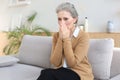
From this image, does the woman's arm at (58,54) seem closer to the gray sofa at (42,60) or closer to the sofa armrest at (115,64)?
the gray sofa at (42,60)

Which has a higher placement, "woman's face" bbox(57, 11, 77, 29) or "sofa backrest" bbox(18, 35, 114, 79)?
"woman's face" bbox(57, 11, 77, 29)

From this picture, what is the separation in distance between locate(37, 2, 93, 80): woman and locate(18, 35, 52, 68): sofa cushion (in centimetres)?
51

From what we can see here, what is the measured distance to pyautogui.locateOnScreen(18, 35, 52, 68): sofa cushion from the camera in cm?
253

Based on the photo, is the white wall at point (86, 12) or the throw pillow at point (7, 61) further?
the white wall at point (86, 12)

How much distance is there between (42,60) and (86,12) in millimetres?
1223

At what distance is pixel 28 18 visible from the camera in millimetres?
4234

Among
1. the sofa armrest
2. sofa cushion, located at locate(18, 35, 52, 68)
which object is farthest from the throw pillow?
the sofa armrest

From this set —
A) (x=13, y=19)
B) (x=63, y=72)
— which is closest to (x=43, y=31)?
(x=13, y=19)

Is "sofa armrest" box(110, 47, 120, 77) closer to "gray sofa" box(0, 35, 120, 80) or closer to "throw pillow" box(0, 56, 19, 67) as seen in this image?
"gray sofa" box(0, 35, 120, 80)

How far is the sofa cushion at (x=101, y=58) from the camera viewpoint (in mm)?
2016

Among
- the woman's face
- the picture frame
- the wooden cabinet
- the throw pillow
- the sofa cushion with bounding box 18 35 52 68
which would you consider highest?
the picture frame

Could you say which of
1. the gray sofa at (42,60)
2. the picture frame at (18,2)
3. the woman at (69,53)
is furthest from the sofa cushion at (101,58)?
the picture frame at (18,2)

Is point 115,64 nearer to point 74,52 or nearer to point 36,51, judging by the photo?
point 74,52

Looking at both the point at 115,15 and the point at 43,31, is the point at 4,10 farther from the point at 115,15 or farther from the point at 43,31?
the point at 115,15
